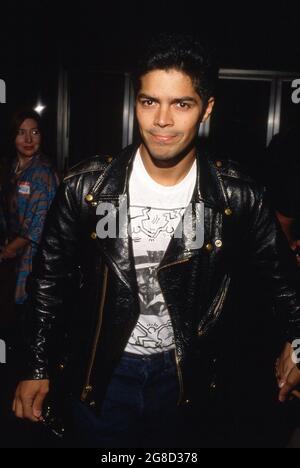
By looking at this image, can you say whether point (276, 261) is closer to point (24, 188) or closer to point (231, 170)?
point (231, 170)

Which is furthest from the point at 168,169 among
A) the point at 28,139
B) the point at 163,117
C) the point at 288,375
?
the point at 28,139

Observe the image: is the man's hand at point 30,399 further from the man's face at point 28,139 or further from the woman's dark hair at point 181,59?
the man's face at point 28,139

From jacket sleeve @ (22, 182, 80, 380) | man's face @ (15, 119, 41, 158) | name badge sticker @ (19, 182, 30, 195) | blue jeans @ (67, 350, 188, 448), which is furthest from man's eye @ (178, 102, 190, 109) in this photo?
man's face @ (15, 119, 41, 158)

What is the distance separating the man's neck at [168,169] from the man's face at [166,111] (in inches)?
2.3

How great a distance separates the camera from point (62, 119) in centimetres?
634

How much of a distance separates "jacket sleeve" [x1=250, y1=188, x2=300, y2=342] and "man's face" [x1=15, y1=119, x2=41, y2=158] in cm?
283

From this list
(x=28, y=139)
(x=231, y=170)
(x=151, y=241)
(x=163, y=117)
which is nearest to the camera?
(x=163, y=117)

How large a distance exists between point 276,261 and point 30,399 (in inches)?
38.4

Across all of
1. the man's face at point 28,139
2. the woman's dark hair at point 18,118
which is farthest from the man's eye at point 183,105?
the woman's dark hair at point 18,118

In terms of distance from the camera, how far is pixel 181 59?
4.67ft

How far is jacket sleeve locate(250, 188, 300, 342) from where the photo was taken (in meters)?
1.54

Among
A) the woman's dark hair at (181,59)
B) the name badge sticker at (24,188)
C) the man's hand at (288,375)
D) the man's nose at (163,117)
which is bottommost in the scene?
the man's hand at (288,375)

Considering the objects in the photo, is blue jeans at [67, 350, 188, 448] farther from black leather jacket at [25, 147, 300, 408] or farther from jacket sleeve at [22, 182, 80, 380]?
jacket sleeve at [22, 182, 80, 380]

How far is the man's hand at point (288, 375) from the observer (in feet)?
5.07
